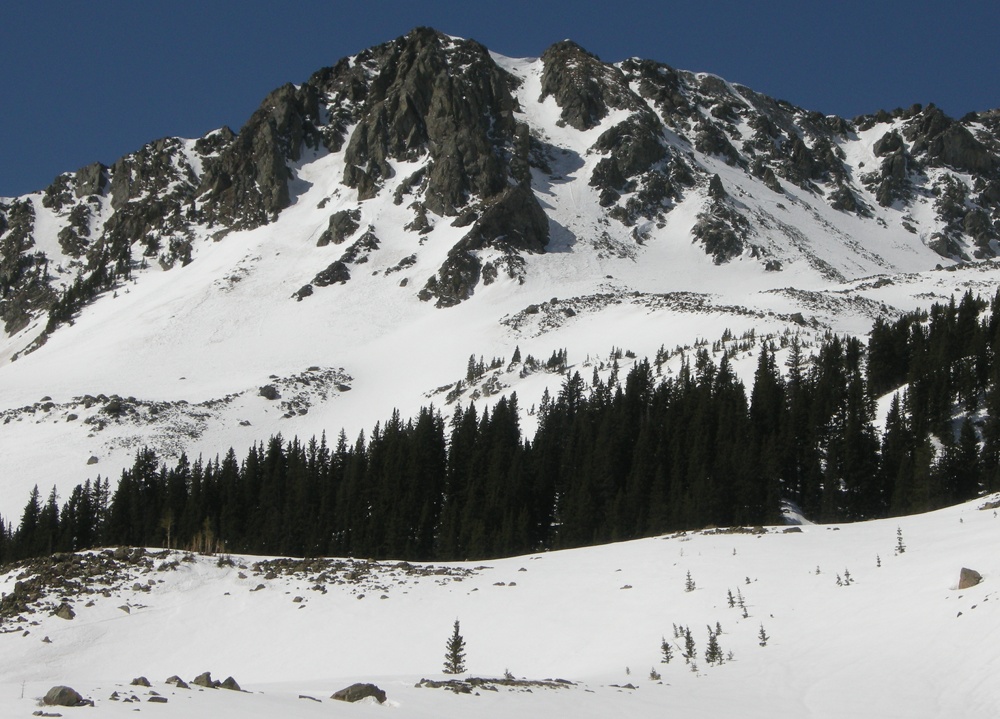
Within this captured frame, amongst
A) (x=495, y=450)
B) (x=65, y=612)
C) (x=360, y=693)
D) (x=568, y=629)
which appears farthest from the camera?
(x=495, y=450)

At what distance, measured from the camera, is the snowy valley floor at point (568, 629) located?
50.4 ft

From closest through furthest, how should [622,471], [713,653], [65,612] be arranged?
[713,653]
[65,612]
[622,471]

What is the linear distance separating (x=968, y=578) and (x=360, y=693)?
14452 millimetres

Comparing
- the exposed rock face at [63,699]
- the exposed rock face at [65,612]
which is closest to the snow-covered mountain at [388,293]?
the exposed rock face at [65,612]

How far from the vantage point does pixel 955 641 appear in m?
18.1

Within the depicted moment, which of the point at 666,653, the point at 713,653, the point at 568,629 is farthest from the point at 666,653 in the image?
the point at 568,629

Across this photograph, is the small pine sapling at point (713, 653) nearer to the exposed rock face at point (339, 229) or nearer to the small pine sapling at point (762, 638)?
the small pine sapling at point (762, 638)

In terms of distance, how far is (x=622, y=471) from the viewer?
65.8 meters

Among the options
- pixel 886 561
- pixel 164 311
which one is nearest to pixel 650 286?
pixel 164 311

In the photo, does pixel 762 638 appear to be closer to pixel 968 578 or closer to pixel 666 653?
pixel 666 653

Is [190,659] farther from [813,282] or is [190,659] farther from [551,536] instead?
[813,282]

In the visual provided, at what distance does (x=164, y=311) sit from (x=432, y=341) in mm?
46949

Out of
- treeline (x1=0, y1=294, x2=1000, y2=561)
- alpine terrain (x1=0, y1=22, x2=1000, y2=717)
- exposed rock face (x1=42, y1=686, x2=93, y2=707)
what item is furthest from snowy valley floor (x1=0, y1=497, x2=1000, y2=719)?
treeline (x1=0, y1=294, x2=1000, y2=561)

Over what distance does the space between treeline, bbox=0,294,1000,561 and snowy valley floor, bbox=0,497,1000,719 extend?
66.1 ft
